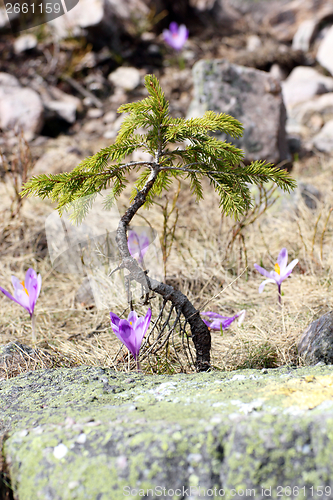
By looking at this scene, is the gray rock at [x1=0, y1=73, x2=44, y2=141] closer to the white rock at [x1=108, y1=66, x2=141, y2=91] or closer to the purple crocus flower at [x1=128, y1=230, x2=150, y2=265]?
the white rock at [x1=108, y1=66, x2=141, y2=91]

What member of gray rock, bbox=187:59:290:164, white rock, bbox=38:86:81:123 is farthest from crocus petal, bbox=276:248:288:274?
white rock, bbox=38:86:81:123

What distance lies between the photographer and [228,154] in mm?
1265

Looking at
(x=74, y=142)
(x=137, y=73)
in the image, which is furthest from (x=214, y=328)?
(x=137, y=73)

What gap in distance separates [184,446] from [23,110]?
15.0ft

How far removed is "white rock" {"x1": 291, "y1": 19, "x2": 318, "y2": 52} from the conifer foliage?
636 cm

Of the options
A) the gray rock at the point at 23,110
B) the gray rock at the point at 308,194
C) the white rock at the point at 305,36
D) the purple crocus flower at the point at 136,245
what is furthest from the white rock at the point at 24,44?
the purple crocus flower at the point at 136,245

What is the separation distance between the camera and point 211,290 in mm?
2299

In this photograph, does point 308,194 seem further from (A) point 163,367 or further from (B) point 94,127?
(B) point 94,127

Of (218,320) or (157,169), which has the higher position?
(157,169)

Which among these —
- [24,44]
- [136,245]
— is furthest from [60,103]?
[136,245]

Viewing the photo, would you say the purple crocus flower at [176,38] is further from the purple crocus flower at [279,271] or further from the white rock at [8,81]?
the purple crocus flower at [279,271]

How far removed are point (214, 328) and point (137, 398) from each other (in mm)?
788

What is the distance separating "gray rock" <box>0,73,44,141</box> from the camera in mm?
4355

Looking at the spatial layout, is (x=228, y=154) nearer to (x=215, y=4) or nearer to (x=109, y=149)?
(x=109, y=149)
